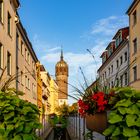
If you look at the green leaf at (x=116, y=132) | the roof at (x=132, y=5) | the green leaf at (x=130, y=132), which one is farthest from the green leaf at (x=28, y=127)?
the roof at (x=132, y=5)

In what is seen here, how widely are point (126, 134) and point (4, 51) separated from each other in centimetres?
1719

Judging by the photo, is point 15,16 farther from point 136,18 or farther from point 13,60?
point 136,18

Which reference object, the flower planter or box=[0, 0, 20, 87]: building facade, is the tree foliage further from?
box=[0, 0, 20, 87]: building facade

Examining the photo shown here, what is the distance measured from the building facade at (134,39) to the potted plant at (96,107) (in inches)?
1044

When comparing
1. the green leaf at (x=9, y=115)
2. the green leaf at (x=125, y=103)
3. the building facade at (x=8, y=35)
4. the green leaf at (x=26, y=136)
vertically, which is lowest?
the green leaf at (x=26, y=136)

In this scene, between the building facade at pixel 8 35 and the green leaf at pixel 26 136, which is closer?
the green leaf at pixel 26 136

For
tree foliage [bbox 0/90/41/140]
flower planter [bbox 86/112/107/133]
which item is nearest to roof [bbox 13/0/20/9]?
tree foliage [bbox 0/90/41/140]

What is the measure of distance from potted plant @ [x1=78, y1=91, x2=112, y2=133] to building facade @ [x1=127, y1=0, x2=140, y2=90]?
Answer: 87.0 ft

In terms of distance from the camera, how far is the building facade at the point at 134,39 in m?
32.2

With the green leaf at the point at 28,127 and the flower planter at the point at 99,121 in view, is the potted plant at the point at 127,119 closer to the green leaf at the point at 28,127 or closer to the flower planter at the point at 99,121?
the flower planter at the point at 99,121

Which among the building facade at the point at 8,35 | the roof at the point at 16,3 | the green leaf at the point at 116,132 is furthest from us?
the roof at the point at 16,3

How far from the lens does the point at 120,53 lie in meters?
41.7

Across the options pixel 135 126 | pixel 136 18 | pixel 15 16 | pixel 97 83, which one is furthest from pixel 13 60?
pixel 135 126

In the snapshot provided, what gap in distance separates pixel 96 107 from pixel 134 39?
29.9 m
